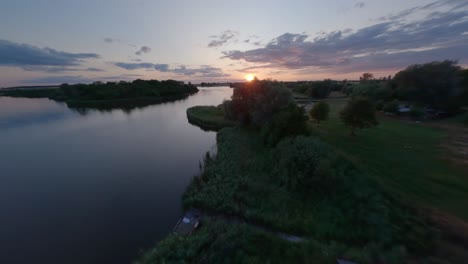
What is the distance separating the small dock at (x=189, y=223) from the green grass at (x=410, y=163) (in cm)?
1035

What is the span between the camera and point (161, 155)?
1984 centimetres

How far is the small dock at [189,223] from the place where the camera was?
358 inches

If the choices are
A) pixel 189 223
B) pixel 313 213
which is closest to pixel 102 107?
pixel 189 223

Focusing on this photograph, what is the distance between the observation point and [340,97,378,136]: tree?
60.7 feet

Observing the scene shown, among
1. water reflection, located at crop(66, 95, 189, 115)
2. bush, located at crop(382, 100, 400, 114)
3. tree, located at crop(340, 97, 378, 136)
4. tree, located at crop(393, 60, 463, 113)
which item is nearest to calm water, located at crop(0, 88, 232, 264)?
tree, located at crop(340, 97, 378, 136)

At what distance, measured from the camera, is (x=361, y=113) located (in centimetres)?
1867

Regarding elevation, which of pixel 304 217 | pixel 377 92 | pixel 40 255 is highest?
pixel 377 92

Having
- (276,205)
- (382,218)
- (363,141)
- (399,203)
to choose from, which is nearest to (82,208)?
(276,205)

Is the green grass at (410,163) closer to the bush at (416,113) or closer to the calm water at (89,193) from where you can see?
the bush at (416,113)

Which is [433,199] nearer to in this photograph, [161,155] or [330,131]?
[330,131]

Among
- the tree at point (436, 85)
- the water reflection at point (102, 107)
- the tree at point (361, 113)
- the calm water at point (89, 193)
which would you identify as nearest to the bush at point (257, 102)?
the calm water at point (89, 193)

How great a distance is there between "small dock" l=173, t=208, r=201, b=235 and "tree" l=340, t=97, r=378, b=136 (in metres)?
17.2

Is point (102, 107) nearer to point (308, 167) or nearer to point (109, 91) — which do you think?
point (109, 91)

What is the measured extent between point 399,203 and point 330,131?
1389 cm
